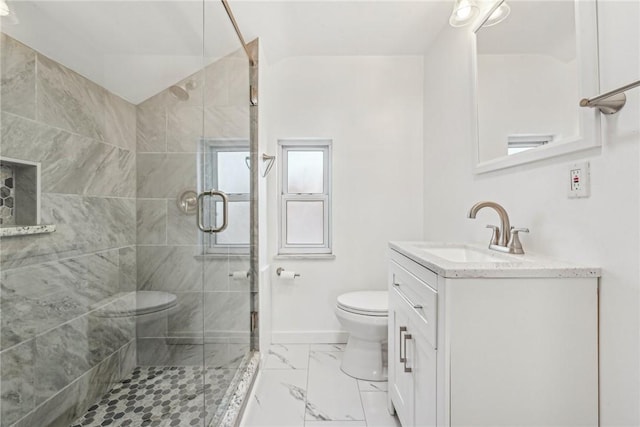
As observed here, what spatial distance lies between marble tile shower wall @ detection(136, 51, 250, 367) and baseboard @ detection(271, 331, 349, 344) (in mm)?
776

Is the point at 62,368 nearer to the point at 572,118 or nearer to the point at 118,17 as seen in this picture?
the point at 118,17

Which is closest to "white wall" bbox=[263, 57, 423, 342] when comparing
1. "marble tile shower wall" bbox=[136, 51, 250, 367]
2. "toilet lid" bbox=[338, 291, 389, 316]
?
"toilet lid" bbox=[338, 291, 389, 316]

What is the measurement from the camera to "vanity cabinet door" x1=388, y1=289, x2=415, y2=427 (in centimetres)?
120

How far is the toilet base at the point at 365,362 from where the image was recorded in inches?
72.7

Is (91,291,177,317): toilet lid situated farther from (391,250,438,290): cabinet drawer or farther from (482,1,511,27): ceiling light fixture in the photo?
(482,1,511,27): ceiling light fixture

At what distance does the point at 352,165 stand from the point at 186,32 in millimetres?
1432

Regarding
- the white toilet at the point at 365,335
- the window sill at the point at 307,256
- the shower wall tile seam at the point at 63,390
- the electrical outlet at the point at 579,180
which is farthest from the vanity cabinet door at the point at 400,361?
the shower wall tile seam at the point at 63,390

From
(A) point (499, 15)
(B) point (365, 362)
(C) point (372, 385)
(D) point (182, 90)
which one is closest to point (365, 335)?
(B) point (365, 362)

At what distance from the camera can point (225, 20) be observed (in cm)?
162

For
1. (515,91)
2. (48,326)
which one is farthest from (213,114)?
(515,91)

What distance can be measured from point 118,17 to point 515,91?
5.33 ft

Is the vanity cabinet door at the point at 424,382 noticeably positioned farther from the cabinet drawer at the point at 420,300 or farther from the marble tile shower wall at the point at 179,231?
the marble tile shower wall at the point at 179,231

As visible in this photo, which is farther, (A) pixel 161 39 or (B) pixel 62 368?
(A) pixel 161 39

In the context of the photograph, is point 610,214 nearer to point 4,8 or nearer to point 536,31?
point 536,31
